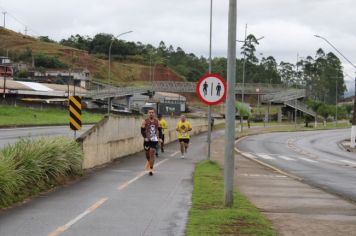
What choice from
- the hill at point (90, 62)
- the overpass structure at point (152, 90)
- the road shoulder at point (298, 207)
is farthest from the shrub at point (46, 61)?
the road shoulder at point (298, 207)

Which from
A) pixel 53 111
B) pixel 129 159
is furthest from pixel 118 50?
pixel 129 159

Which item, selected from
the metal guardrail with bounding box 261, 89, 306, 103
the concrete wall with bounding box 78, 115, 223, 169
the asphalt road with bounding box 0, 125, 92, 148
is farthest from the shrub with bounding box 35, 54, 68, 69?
the concrete wall with bounding box 78, 115, 223, 169

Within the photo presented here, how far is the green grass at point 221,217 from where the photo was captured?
7.92m

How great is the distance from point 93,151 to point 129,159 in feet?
14.2

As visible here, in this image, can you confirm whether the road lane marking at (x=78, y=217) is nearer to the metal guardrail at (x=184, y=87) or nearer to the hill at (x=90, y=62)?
the metal guardrail at (x=184, y=87)

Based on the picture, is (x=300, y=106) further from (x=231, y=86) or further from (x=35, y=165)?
(x=231, y=86)

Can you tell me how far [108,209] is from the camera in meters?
9.91

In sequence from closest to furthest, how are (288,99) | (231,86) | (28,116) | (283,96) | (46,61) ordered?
1. (231,86)
2. (28,116)
3. (288,99)
4. (283,96)
5. (46,61)

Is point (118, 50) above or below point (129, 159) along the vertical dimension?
above

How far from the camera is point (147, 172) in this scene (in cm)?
1652

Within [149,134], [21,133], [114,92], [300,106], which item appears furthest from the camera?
[300,106]

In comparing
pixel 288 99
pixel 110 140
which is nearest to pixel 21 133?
pixel 110 140

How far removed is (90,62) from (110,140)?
150047 mm

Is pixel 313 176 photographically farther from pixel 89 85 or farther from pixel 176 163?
pixel 89 85
